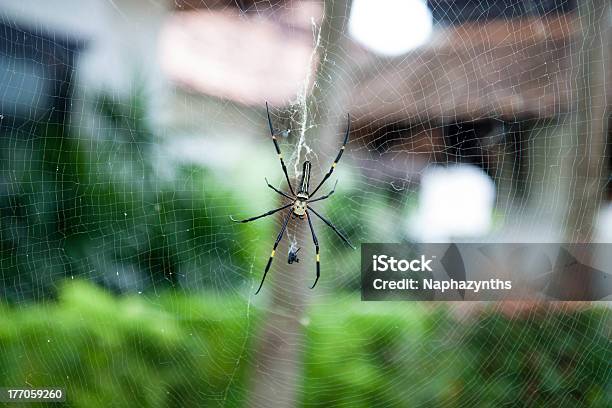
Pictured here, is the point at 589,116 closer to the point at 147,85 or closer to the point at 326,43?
the point at 326,43

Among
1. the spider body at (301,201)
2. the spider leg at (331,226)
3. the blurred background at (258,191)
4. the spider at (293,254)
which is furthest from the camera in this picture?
the blurred background at (258,191)

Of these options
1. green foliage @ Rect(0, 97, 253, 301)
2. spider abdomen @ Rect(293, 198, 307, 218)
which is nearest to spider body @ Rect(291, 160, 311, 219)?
spider abdomen @ Rect(293, 198, 307, 218)

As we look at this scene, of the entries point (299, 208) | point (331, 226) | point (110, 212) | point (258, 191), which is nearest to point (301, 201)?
point (299, 208)

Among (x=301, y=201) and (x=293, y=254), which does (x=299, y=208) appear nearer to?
(x=301, y=201)

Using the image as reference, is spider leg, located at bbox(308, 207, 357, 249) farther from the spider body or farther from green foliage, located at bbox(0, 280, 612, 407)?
green foliage, located at bbox(0, 280, 612, 407)

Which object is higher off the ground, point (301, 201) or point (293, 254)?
point (301, 201)

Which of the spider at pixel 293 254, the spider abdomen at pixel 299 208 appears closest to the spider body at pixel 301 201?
the spider abdomen at pixel 299 208

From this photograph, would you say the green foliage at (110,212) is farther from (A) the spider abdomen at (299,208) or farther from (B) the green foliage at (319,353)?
(A) the spider abdomen at (299,208)
